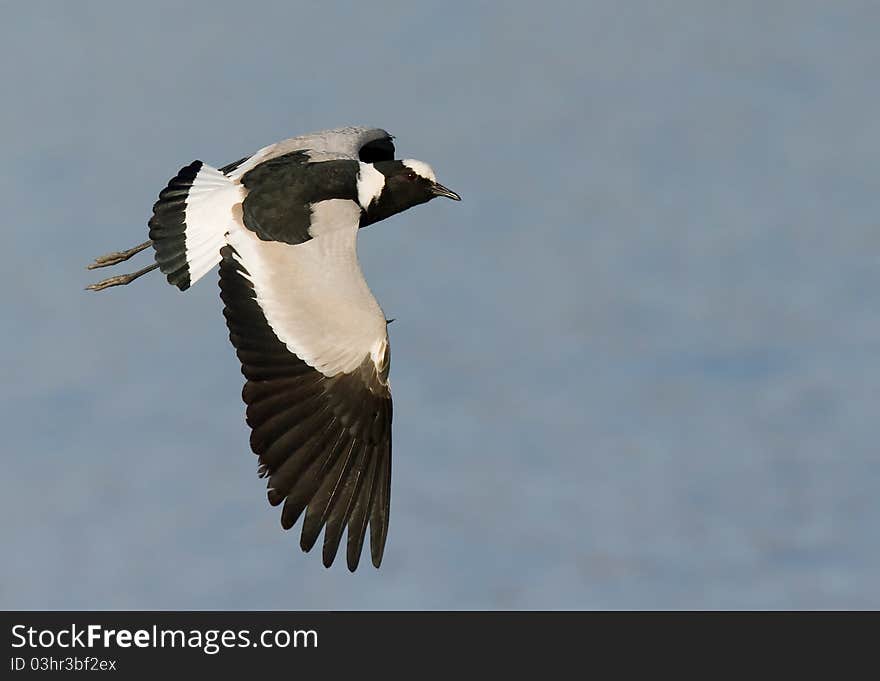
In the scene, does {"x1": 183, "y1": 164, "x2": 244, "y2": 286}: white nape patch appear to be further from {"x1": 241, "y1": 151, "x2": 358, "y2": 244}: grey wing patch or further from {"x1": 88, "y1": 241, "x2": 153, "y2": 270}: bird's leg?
{"x1": 88, "y1": 241, "x2": 153, "y2": 270}: bird's leg

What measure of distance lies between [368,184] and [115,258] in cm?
315

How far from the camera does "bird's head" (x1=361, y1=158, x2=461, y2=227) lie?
16172 mm

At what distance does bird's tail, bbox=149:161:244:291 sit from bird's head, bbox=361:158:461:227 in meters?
1.40

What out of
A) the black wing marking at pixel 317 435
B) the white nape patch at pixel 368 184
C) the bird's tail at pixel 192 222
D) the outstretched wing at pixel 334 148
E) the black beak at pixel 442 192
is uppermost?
the outstretched wing at pixel 334 148

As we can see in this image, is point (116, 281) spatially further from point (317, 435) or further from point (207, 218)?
point (317, 435)

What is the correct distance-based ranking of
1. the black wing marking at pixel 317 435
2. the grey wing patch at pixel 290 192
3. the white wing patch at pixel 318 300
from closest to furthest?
the black wing marking at pixel 317 435 → the white wing patch at pixel 318 300 → the grey wing patch at pixel 290 192

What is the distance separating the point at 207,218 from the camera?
15.2 metres

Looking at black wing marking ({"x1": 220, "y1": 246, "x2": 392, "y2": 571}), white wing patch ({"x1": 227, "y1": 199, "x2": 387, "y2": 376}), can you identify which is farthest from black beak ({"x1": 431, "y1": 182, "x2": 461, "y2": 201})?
black wing marking ({"x1": 220, "y1": 246, "x2": 392, "y2": 571})

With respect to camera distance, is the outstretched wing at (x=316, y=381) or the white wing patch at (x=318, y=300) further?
the white wing patch at (x=318, y=300)

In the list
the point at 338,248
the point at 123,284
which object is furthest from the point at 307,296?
the point at 123,284

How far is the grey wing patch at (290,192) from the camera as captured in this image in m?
14.9

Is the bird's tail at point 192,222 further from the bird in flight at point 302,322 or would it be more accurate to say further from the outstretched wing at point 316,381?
the outstretched wing at point 316,381

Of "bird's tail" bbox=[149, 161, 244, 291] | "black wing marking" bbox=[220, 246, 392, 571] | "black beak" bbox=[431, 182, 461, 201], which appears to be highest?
"black beak" bbox=[431, 182, 461, 201]

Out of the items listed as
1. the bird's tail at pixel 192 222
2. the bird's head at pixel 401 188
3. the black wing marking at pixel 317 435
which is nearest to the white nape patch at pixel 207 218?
the bird's tail at pixel 192 222
